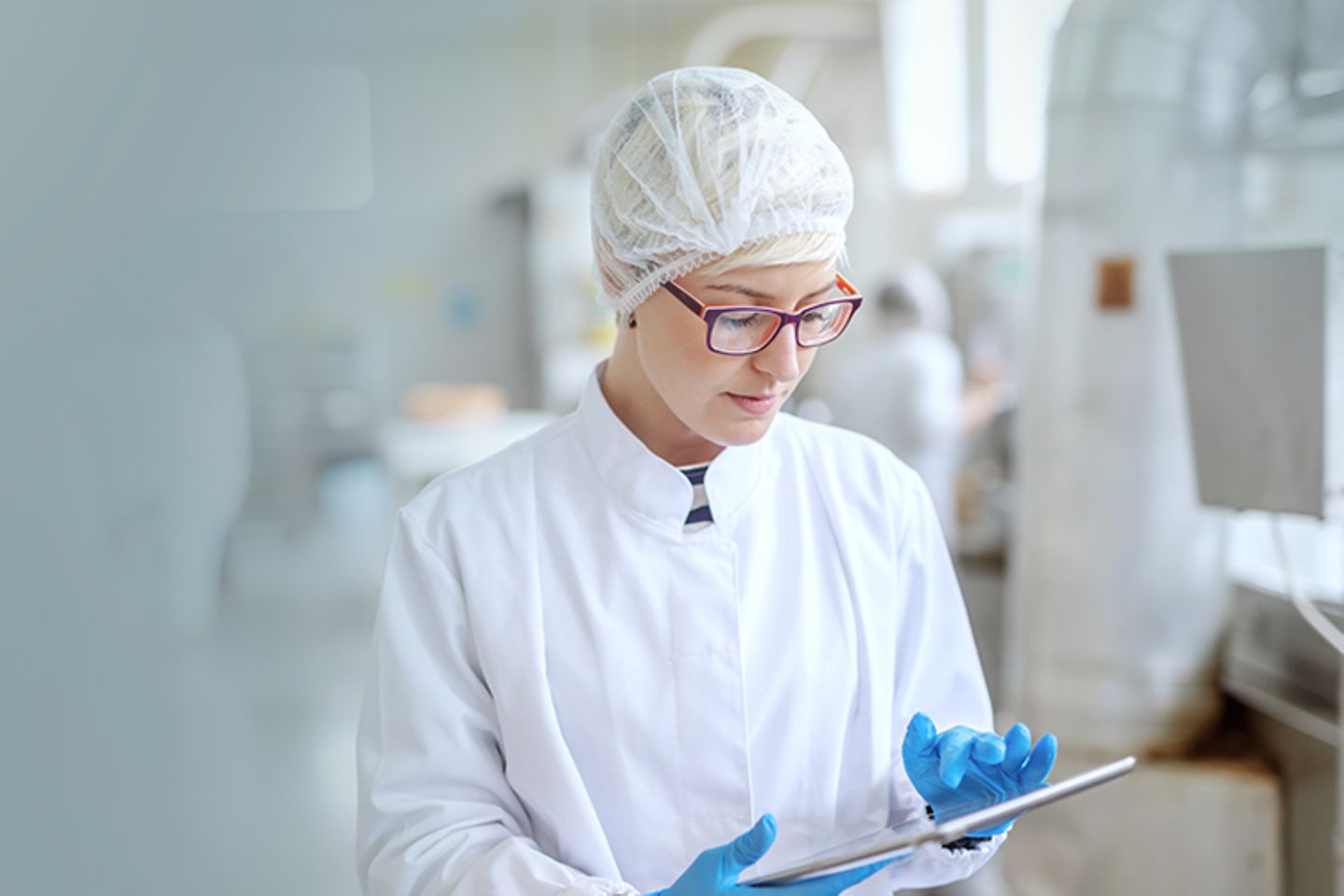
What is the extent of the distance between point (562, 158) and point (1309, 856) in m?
5.30

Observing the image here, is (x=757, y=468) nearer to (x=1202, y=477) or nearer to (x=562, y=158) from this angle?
(x=1202, y=477)

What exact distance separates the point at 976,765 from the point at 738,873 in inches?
8.9

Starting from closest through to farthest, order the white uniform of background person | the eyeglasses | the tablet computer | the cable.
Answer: the tablet computer → the eyeglasses → the cable → the white uniform of background person

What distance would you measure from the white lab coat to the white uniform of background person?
8.83 ft

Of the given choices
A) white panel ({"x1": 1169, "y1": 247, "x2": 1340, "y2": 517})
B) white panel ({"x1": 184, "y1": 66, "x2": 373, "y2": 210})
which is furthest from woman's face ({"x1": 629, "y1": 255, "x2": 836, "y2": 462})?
white panel ({"x1": 1169, "y1": 247, "x2": 1340, "y2": 517})

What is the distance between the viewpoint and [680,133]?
2.89ft

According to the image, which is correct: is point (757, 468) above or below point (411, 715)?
above

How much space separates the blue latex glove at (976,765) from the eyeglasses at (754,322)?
0.34m

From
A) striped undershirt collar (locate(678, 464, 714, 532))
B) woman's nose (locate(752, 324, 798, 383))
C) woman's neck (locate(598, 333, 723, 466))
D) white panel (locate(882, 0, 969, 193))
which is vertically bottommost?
striped undershirt collar (locate(678, 464, 714, 532))

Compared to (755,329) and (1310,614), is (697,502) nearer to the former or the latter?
(755,329)

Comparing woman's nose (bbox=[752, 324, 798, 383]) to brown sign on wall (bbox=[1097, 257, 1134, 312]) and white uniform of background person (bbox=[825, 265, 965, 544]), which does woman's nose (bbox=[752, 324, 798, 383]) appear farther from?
white uniform of background person (bbox=[825, 265, 965, 544])

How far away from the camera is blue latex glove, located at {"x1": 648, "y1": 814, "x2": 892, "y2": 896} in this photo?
0.79 meters

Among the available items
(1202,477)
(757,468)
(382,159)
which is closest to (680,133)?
(757,468)

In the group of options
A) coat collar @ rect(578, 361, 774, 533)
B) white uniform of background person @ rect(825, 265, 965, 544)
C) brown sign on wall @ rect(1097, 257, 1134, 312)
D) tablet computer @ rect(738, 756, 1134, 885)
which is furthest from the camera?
white uniform of background person @ rect(825, 265, 965, 544)
